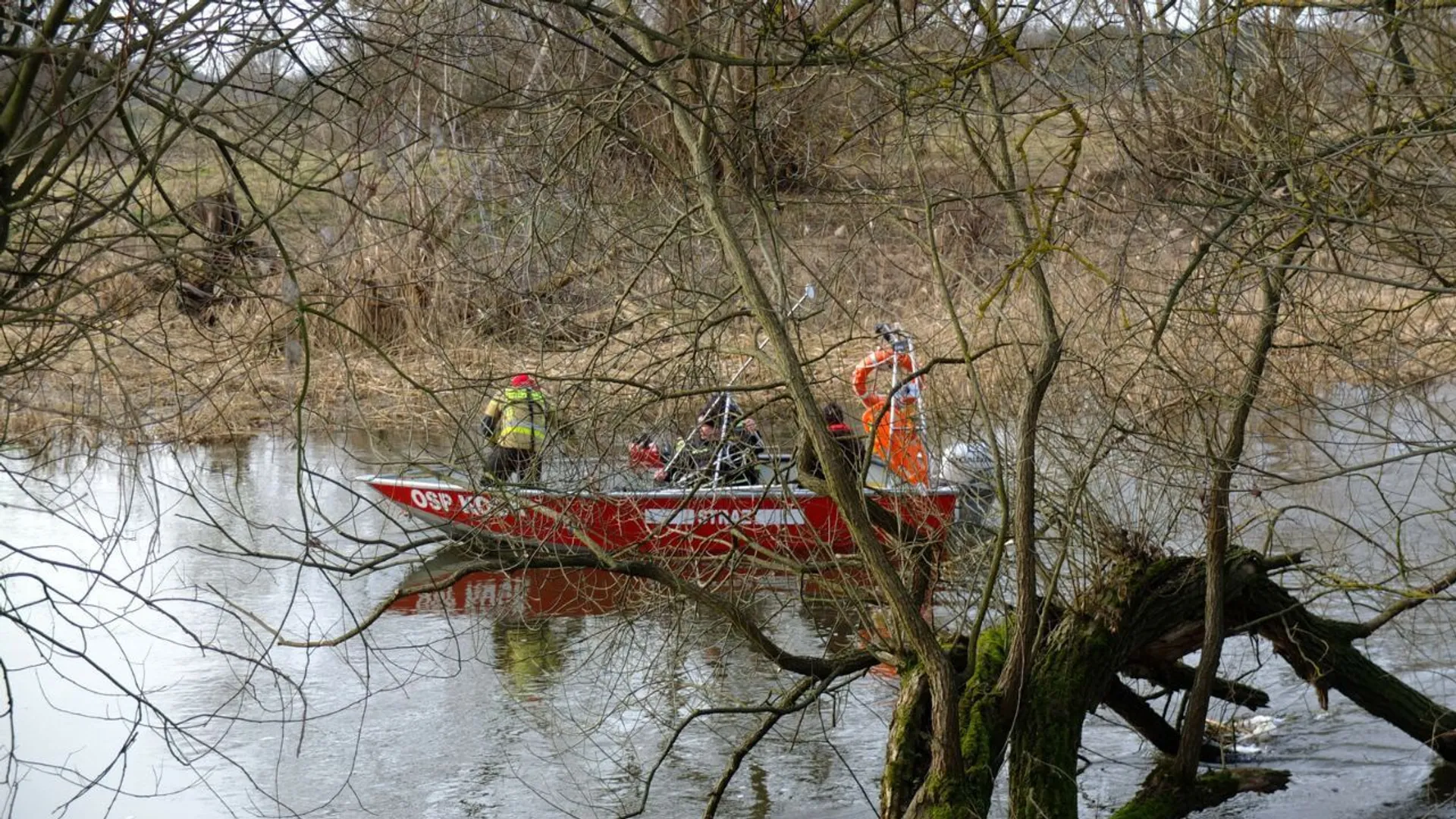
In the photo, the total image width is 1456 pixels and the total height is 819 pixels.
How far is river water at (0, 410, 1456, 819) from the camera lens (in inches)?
300

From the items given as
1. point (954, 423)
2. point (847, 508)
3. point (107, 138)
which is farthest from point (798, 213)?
point (107, 138)

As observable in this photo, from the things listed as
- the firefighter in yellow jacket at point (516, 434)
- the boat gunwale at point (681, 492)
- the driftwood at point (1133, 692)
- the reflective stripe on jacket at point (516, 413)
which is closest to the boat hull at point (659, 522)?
the boat gunwale at point (681, 492)

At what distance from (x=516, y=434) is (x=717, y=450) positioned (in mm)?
927

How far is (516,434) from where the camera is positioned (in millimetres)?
6949

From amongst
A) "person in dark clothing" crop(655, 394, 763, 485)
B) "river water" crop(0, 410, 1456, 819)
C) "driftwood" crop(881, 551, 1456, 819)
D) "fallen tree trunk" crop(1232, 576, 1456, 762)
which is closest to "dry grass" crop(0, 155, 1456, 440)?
"person in dark clothing" crop(655, 394, 763, 485)

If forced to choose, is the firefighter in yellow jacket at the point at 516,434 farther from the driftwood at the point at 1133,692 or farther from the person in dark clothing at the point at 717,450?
the driftwood at the point at 1133,692

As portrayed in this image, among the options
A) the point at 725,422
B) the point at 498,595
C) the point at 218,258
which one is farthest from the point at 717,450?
the point at 498,595

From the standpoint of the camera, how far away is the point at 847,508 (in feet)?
20.2

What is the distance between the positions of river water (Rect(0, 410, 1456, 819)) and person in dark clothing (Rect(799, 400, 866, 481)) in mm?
641

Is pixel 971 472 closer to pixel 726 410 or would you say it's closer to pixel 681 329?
pixel 726 410

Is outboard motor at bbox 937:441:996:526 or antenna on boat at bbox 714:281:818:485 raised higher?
antenna on boat at bbox 714:281:818:485

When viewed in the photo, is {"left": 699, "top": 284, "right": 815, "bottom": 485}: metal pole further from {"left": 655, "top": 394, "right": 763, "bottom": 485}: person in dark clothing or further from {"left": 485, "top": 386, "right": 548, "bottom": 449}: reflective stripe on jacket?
{"left": 485, "top": 386, "right": 548, "bottom": 449}: reflective stripe on jacket

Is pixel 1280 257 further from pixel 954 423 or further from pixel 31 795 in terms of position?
pixel 31 795

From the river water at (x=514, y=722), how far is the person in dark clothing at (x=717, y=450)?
636 mm
